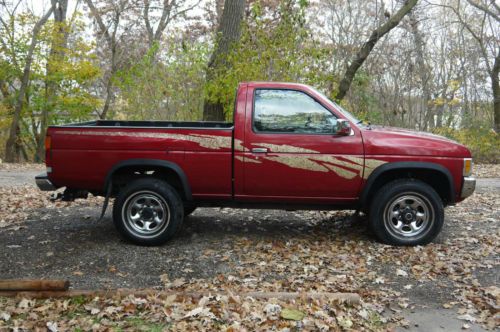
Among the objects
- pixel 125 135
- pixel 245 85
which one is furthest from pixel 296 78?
pixel 125 135

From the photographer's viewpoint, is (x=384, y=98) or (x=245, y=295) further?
(x=384, y=98)

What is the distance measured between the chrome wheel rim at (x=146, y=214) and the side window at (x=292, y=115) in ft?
4.97

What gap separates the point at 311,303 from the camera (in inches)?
166

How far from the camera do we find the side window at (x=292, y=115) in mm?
5668

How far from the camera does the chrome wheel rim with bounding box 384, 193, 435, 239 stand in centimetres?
568

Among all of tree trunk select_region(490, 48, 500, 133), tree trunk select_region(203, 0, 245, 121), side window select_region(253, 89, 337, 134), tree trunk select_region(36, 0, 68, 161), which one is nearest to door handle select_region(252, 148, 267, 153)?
side window select_region(253, 89, 337, 134)

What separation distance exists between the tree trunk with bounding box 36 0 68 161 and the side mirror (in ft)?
43.7

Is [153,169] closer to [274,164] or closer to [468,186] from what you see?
[274,164]

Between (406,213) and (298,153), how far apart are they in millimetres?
1526

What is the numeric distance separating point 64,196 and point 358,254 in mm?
3747

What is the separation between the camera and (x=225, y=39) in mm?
11102

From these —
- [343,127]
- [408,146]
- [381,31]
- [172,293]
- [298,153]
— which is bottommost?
[172,293]

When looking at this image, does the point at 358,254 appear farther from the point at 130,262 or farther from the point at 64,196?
the point at 64,196

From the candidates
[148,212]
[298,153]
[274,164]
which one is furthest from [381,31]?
[148,212]
